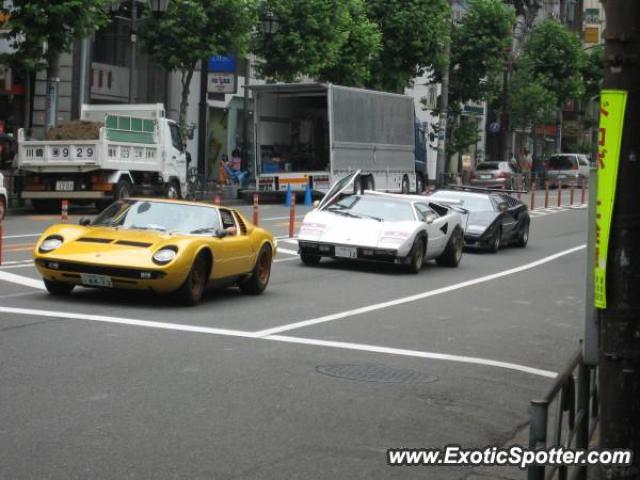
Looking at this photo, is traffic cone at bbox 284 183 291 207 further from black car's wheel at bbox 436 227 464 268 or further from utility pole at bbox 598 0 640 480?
utility pole at bbox 598 0 640 480

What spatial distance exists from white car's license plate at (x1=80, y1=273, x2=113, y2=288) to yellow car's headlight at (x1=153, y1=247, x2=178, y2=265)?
0.55m

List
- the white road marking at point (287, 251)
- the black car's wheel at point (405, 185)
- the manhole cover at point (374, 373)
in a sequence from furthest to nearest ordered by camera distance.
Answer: the black car's wheel at point (405, 185), the white road marking at point (287, 251), the manhole cover at point (374, 373)

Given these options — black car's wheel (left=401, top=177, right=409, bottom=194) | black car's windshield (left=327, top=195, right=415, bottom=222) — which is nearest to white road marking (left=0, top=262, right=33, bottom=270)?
black car's windshield (left=327, top=195, right=415, bottom=222)

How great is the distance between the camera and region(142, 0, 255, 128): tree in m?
38.3

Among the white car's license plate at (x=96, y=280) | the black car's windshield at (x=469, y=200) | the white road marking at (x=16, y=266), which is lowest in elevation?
the white road marking at (x=16, y=266)

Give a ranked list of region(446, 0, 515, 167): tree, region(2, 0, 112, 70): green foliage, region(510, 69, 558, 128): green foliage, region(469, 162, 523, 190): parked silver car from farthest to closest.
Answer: region(510, 69, 558, 128): green foliage < region(446, 0, 515, 167): tree < region(469, 162, 523, 190): parked silver car < region(2, 0, 112, 70): green foliage

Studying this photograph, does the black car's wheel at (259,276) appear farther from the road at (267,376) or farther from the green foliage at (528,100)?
the green foliage at (528,100)

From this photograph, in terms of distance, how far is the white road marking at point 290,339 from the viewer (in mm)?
11405

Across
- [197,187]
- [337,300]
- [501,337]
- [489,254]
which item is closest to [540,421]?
[501,337]

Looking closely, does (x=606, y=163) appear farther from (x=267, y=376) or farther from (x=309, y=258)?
(x=309, y=258)

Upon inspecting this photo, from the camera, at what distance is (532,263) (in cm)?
2395

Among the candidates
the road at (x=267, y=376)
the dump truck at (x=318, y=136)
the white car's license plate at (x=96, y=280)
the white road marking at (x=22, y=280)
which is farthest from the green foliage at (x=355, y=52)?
the white car's license plate at (x=96, y=280)

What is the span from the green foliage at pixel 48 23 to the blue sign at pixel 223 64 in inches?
432

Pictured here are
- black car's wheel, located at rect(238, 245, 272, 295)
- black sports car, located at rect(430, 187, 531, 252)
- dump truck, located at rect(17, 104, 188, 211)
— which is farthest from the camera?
dump truck, located at rect(17, 104, 188, 211)
